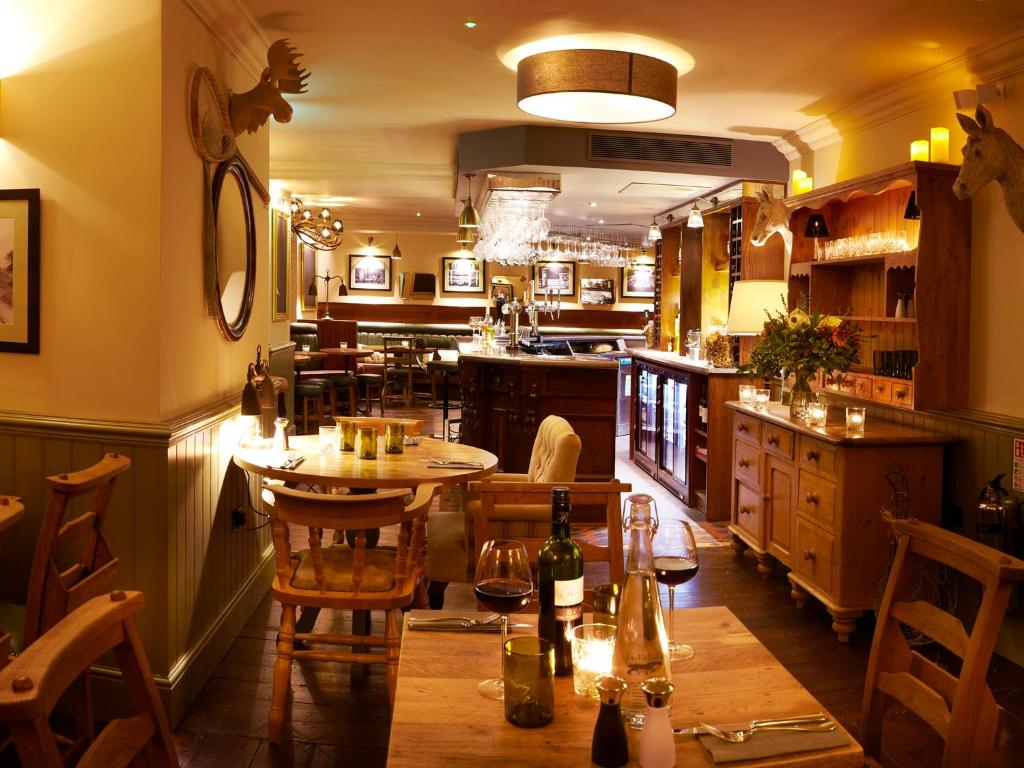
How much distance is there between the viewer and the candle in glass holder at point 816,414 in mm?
4672

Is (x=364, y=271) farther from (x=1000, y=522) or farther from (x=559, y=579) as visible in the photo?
(x=559, y=579)

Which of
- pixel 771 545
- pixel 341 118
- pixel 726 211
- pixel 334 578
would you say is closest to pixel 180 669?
pixel 334 578

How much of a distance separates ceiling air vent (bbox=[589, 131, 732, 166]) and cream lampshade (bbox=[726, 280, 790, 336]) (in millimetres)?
1140

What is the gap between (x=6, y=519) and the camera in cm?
261

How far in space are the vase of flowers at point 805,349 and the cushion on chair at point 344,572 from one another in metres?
2.56

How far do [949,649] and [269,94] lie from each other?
3.57m

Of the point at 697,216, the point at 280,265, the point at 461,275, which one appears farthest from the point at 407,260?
the point at 697,216

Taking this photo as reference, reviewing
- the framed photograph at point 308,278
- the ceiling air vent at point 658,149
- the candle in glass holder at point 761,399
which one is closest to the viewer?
the candle in glass holder at point 761,399

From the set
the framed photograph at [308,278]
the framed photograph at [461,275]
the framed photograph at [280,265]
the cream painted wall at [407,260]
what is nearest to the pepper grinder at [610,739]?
the framed photograph at [280,265]

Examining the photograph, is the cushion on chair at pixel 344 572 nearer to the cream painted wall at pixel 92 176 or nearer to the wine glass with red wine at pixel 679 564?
the cream painted wall at pixel 92 176

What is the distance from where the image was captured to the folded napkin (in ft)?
4.78

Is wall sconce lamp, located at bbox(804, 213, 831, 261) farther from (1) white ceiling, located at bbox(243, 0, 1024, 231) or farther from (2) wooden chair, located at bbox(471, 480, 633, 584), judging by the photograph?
(2) wooden chair, located at bbox(471, 480, 633, 584)

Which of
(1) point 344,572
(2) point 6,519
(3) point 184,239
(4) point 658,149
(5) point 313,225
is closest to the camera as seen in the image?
(2) point 6,519

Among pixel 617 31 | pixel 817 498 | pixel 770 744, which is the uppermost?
pixel 617 31
